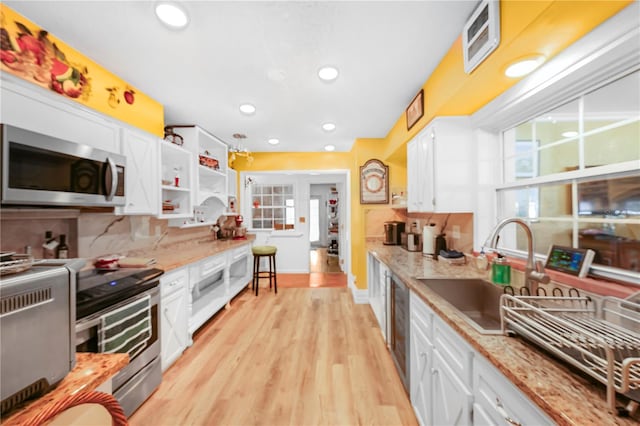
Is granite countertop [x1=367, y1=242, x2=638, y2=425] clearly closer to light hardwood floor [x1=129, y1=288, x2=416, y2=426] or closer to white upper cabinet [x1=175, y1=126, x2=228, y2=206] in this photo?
light hardwood floor [x1=129, y1=288, x2=416, y2=426]

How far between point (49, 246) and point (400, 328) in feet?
8.55

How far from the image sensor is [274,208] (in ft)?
17.1

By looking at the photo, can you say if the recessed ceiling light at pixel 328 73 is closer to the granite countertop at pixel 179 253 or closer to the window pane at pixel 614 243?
the window pane at pixel 614 243

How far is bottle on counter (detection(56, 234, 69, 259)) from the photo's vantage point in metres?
1.74

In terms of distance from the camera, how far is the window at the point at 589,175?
3.57 feet

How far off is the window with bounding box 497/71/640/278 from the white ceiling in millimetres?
835

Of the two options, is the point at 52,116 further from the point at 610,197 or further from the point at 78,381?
the point at 610,197

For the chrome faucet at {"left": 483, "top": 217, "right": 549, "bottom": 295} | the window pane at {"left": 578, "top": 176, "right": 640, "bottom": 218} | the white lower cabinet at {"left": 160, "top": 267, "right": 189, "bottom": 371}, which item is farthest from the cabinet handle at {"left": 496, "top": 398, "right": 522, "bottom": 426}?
the white lower cabinet at {"left": 160, "top": 267, "right": 189, "bottom": 371}

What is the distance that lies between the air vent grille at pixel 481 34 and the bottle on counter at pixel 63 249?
297 cm

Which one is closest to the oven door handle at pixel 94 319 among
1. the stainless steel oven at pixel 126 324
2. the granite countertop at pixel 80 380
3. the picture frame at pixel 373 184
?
the stainless steel oven at pixel 126 324

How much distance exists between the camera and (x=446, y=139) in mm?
2051

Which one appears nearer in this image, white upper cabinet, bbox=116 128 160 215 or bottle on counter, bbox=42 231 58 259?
bottle on counter, bbox=42 231 58 259

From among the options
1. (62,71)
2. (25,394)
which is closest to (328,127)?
(62,71)

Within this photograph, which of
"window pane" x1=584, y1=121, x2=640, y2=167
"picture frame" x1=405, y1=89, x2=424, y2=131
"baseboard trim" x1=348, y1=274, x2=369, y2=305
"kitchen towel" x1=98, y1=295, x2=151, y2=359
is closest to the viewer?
"window pane" x1=584, y1=121, x2=640, y2=167
